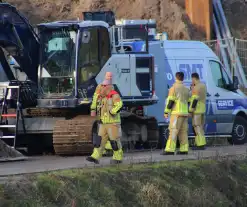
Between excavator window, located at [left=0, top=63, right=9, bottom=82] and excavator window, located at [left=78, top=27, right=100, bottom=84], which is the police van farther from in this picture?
excavator window, located at [left=0, top=63, right=9, bottom=82]

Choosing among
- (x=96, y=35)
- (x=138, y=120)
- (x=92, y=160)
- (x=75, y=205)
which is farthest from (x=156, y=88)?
(x=75, y=205)

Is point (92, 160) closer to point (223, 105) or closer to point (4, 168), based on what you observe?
point (4, 168)

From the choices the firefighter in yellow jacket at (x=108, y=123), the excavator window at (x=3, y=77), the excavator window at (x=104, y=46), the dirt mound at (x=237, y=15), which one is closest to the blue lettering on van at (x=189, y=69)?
the excavator window at (x=104, y=46)

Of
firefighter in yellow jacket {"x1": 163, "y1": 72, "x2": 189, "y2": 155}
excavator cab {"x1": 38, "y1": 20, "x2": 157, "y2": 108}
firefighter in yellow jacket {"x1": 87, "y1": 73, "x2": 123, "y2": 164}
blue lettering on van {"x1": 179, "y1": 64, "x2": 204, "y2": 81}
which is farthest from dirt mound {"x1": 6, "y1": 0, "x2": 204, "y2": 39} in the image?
firefighter in yellow jacket {"x1": 87, "y1": 73, "x2": 123, "y2": 164}

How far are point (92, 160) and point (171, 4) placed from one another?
17.8 metres

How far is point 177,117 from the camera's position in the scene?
18.1 m

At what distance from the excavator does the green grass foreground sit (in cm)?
414

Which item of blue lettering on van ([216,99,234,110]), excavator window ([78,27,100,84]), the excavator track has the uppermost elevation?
excavator window ([78,27,100,84])

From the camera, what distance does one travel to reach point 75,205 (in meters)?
10.9

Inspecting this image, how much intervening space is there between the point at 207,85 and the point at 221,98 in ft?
1.85

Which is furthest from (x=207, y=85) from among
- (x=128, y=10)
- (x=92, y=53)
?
(x=128, y=10)

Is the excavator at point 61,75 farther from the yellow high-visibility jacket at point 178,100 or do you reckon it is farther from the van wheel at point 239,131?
the van wheel at point 239,131

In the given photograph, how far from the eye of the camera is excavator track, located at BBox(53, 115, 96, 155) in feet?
59.6

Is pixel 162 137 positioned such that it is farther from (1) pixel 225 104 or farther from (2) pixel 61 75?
(2) pixel 61 75
